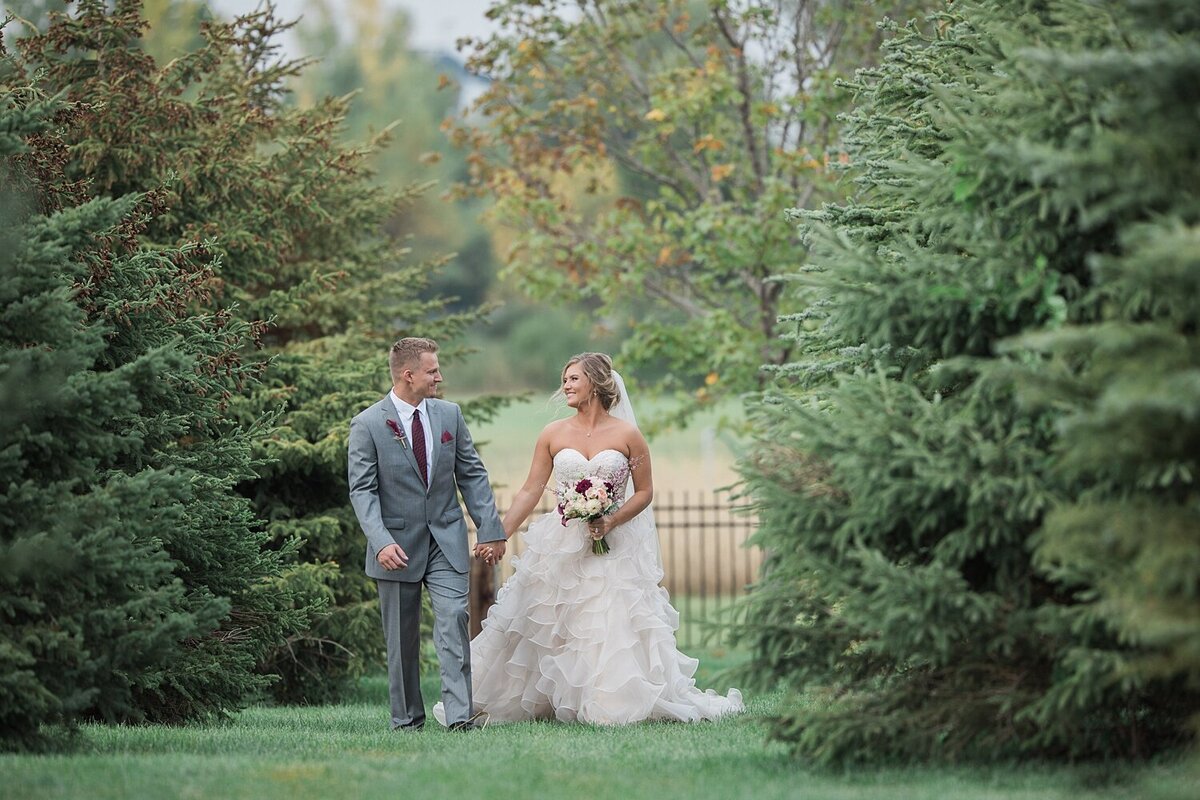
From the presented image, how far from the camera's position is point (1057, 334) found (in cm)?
564

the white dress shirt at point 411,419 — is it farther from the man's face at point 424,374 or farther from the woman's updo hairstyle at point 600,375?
the woman's updo hairstyle at point 600,375

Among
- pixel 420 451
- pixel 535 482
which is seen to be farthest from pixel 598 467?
pixel 420 451

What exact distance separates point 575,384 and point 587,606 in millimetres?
1498

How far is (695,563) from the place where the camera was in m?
33.0

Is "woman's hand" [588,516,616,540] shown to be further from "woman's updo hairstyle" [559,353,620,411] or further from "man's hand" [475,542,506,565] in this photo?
"woman's updo hairstyle" [559,353,620,411]

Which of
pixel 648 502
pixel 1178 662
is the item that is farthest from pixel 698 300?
pixel 1178 662

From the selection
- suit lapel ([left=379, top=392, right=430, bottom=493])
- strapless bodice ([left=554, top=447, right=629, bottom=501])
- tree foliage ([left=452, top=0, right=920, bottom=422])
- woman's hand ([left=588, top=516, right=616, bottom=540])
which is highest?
tree foliage ([left=452, top=0, right=920, bottom=422])

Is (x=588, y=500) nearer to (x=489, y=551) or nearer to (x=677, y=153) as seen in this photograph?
(x=489, y=551)

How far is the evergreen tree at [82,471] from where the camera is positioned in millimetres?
6730

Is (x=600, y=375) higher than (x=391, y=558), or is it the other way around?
(x=600, y=375)

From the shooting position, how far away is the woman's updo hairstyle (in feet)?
32.0

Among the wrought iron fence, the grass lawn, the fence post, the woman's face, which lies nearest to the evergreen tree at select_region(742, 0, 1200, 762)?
the grass lawn

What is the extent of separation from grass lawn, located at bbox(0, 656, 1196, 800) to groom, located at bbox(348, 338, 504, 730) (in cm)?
61

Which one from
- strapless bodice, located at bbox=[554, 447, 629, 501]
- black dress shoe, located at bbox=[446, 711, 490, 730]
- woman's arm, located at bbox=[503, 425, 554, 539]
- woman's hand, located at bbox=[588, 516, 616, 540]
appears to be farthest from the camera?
woman's arm, located at bbox=[503, 425, 554, 539]
